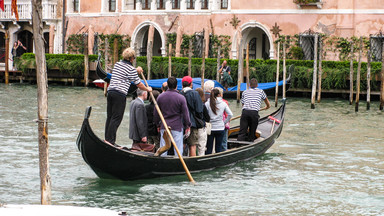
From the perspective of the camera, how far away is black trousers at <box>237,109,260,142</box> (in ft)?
29.2

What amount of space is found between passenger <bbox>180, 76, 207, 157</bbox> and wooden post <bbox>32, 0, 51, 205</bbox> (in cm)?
215

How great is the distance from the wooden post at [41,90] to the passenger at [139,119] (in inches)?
64.4

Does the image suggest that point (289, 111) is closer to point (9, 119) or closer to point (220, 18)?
point (9, 119)

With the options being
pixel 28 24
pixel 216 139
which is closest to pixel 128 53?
pixel 216 139

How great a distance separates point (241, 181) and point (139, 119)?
1.29 m

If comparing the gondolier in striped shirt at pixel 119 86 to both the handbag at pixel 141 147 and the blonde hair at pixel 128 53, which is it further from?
the handbag at pixel 141 147

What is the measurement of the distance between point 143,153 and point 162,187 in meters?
0.37

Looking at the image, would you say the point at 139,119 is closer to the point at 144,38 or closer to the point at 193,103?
the point at 193,103

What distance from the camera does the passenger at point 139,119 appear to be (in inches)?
289

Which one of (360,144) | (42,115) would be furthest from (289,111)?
(42,115)

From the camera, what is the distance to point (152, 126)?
7.77 metres

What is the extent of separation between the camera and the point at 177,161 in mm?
7676

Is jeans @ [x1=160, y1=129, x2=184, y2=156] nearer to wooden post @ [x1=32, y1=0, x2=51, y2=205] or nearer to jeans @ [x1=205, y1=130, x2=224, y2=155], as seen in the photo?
jeans @ [x1=205, y1=130, x2=224, y2=155]

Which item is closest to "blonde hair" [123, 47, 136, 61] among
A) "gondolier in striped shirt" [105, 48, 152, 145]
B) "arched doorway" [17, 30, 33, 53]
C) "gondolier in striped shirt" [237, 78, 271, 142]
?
"gondolier in striped shirt" [105, 48, 152, 145]
